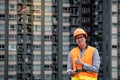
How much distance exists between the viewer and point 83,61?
7.48m

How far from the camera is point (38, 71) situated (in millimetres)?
93188

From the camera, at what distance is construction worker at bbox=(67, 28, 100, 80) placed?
24.3 feet

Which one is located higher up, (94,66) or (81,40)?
(81,40)

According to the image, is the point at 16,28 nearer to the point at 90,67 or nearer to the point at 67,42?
the point at 67,42

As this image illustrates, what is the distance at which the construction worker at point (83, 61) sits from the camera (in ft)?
24.3

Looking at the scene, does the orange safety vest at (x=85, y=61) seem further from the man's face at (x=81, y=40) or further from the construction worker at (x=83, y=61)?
the man's face at (x=81, y=40)

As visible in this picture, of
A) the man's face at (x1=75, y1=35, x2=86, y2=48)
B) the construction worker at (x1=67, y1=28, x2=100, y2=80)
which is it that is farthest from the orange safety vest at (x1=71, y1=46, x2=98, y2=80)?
the man's face at (x1=75, y1=35, x2=86, y2=48)

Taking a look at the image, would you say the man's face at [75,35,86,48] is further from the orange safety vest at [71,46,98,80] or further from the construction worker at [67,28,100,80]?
the orange safety vest at [71,46,98,80]

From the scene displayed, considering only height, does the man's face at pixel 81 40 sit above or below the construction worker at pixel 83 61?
above

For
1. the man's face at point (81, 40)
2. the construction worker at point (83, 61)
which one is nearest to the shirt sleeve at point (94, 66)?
the construction worker at point (83, 61)

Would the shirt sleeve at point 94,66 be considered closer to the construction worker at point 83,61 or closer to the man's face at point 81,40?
the construction worker at point 83,61

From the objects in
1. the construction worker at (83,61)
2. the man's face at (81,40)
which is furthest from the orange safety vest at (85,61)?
the man's face at (81,40)

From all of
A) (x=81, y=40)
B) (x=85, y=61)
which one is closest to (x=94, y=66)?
(x=85, y=61)

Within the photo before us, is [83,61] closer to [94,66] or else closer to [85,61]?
[85,61]
